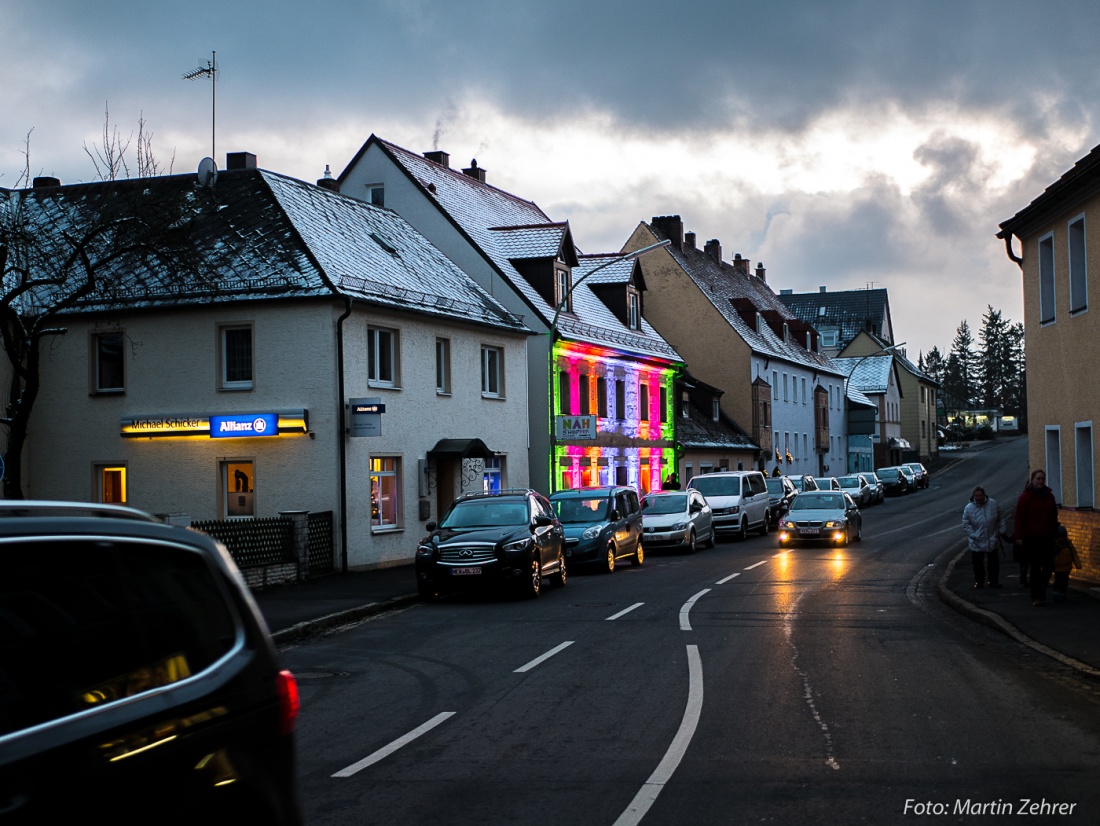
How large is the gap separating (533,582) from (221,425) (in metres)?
9.56

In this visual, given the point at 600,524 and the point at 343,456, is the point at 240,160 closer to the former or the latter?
the point at 343,456

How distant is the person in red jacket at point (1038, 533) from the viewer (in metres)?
17.1

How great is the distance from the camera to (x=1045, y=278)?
74.6 ft

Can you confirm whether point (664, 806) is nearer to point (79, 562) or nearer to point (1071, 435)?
point (79, 562)

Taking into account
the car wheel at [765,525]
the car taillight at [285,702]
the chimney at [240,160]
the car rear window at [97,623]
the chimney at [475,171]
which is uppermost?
the chimney at [475,171]

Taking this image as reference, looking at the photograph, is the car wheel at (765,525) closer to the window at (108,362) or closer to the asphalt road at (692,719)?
the window at (108,362)

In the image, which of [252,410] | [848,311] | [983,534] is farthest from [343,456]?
[848,311]

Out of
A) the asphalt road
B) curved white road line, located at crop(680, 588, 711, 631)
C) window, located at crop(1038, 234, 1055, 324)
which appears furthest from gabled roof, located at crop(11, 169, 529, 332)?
window, located at crop(1038, 234, 1055, 324)

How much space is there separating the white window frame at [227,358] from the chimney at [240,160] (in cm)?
884

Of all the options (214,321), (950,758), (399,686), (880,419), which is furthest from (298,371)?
(880,419)

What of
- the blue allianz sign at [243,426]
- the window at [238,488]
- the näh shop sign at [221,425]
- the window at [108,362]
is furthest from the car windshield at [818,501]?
the window at [108,362]

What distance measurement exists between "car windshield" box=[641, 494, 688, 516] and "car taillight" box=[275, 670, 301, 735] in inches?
1216

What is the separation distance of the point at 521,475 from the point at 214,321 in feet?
36.4

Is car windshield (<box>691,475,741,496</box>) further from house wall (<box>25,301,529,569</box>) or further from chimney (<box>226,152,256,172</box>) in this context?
chimney (<box>226,152,256,172</box>)
